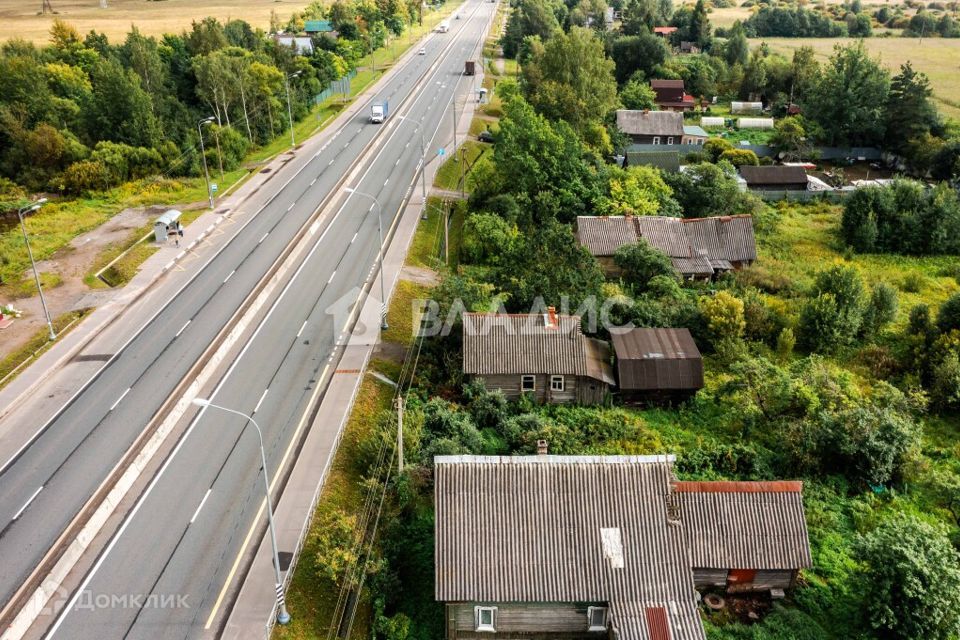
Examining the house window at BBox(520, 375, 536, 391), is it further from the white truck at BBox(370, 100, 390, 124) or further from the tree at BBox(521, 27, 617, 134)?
the white truck at BBox(370, 100, 390, 124)

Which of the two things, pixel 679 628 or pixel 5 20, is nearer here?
pixel 679 628

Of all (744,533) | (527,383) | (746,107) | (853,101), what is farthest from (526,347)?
(746,107)

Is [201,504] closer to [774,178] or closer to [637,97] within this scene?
[774,178]

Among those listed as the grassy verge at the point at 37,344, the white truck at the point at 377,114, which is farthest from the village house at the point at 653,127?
the grassy verge at the point at 37,344

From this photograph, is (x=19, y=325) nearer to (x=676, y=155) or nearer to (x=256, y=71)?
(x=256, y=71)

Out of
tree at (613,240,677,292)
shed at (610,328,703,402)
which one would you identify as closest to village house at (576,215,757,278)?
tree at (613,240,677,292)

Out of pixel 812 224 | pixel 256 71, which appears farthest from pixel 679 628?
pixel 256 71
